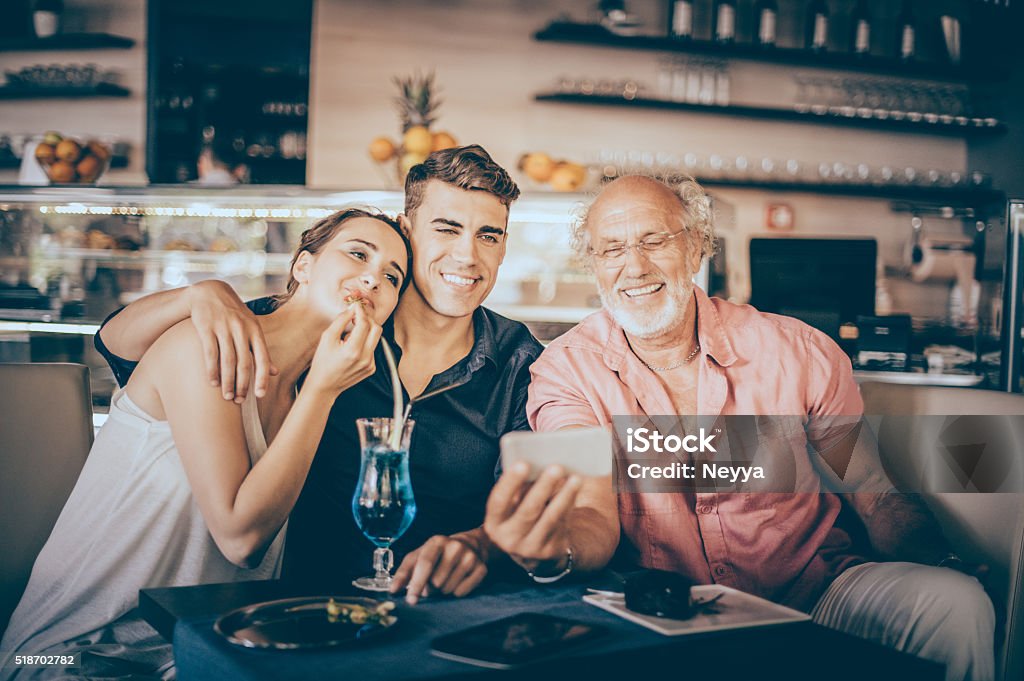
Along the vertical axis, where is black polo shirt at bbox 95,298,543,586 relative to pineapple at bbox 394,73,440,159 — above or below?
below

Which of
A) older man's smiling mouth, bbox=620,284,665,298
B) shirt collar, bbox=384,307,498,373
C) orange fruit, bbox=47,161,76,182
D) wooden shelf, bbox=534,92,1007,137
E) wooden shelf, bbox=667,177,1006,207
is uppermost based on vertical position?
wooden shelf, bbox=534,92,1007,137

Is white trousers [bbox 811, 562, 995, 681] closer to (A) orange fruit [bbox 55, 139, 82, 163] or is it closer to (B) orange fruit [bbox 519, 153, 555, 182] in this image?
(B) orange fruit [bbox 519, 153, 555, 182]

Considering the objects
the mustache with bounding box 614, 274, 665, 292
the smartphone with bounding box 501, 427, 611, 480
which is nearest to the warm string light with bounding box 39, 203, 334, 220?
the mustache with bounding box 614, 274, 665, 292

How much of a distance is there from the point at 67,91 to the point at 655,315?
4.04 meters

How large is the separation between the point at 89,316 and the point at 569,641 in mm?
2604

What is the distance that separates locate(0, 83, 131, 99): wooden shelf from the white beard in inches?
150

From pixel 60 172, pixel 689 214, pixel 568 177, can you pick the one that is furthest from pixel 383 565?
pixel 60 172

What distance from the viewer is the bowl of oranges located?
328cm

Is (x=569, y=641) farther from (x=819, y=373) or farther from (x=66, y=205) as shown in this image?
(x=66, y=205)

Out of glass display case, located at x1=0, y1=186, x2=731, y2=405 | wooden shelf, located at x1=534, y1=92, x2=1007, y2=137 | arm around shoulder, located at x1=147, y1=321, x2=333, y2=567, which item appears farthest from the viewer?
wooden shelf, located at x1=534, y1=92, x2=1007, y2=137

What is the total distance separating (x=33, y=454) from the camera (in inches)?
75.3

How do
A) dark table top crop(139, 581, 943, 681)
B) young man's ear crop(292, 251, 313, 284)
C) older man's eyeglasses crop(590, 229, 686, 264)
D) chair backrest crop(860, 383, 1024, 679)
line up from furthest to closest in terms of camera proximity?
1. older man's eyeglasses crop(590, 229, 686, 264)
2. young man's ear crop(292, 251, 313, 284)
3. chair backrest crop(860, 383, 1024, 679)
4. dark table top crop(139, 581, 943, 681)

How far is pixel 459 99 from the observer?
16.4 ft

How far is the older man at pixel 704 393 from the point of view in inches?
73.6
